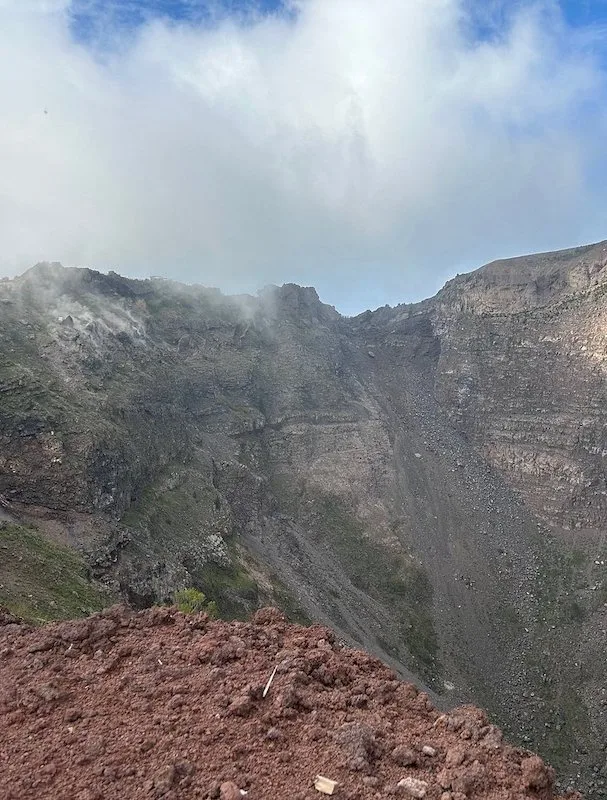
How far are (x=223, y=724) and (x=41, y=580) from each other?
23.8 meters

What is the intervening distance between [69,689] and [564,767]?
163 ft

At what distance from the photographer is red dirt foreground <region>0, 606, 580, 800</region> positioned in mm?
8523

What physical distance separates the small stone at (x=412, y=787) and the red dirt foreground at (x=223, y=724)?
2 cm

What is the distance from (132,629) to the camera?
1312cm

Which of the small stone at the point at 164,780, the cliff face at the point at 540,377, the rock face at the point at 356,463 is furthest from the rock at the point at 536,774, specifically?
the cliff face at the point at 540,377

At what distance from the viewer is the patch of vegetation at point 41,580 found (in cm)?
2602

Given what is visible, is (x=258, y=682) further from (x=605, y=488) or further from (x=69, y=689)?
(x=605, y=488)

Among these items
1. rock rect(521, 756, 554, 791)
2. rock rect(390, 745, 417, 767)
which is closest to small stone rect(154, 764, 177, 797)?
rock rect(390, 745, 417, 767)

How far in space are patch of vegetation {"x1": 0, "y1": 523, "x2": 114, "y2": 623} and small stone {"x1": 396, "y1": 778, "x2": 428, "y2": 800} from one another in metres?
18.6

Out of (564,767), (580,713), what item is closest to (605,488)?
(580,713)

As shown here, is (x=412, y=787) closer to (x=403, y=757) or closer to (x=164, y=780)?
(x=403, y=757)

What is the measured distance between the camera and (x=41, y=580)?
30.0 m

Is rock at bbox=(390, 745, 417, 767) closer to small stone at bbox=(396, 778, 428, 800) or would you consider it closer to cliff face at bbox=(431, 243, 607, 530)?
small stone at bbox=(396, 778, 428, 800)

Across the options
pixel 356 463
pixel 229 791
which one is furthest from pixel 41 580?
pixel 356 463
